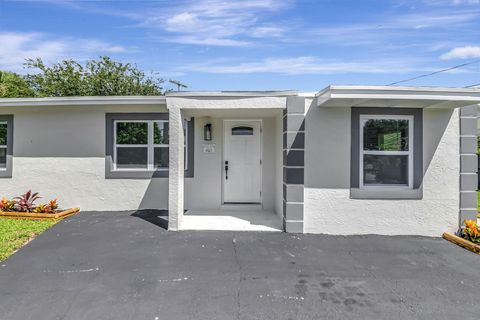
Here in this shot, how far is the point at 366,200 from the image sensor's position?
5449 millimetres

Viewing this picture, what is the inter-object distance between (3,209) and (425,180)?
9.43 metres

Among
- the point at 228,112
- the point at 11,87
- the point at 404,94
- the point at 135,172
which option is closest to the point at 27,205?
the point at 135,172

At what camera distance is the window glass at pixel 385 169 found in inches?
219

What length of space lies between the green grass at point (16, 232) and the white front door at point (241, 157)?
4.10 metres

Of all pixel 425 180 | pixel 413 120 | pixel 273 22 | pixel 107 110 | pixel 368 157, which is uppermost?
pixel 273 22

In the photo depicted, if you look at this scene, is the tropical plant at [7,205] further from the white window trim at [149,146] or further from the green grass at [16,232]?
the white window trim at [149,146]

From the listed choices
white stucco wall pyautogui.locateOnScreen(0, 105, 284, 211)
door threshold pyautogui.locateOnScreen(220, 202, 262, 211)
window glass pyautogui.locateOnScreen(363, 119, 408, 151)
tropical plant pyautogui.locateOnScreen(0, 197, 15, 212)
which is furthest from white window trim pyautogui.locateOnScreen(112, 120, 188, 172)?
window glass pyautogui.locateOnScreen(363, 119, 408, 151)

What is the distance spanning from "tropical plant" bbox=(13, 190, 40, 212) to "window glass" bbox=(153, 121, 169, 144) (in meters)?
3.21

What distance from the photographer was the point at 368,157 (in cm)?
556

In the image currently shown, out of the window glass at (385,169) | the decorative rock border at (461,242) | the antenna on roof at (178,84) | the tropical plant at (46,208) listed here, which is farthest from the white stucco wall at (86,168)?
the antenna on roof at (178,84)

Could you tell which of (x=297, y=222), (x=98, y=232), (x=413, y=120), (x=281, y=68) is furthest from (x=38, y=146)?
(x=281, y=68)

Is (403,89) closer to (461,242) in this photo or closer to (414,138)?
(414,138)

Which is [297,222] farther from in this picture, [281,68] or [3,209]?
[281,68]

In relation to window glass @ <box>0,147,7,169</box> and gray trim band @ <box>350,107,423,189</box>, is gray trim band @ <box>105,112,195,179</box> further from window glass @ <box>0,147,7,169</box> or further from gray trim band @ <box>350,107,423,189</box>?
gray trim band @ <box>350,107,423,189</box>
